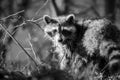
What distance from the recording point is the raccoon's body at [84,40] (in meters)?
5.64

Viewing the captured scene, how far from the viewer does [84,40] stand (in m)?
6.01

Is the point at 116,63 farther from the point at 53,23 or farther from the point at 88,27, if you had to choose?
the point at 53,23

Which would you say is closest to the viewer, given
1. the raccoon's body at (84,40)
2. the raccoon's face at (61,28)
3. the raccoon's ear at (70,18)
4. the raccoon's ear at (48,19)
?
the raccoon's body at (84,40)

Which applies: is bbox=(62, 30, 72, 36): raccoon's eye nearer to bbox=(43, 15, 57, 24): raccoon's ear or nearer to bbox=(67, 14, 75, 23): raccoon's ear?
bbox=(67, 14, 75, 23): raccoon's ear

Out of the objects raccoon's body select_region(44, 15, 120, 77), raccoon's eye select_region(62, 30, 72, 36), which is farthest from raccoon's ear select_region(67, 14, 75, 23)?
raccoon's eye select_region(62, 30, 72, 36)

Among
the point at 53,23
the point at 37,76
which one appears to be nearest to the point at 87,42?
the point at 53,23

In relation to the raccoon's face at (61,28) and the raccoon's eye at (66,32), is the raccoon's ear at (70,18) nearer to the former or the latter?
the raccoon's face at (61,28)

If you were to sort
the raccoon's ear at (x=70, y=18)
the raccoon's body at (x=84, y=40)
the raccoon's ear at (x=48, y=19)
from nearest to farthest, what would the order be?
the raccoon's body at (x=84, y=40)
the raccoon's ear at (x=70, y=18)
the raccoon's ear at (x=48, y=19)

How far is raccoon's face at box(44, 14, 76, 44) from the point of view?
6171 mm

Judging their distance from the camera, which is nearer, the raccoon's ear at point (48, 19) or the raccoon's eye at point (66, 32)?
the raccoon's eye at point (66, 32)

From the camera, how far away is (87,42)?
19.4 feet

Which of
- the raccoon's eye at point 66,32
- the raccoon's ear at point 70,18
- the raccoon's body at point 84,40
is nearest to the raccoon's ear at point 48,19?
the raccoon's body at point 84,40

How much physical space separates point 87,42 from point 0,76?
9.72ft

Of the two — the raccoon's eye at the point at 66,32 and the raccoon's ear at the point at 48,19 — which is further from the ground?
the raccoon's ear at the point at 48,19
